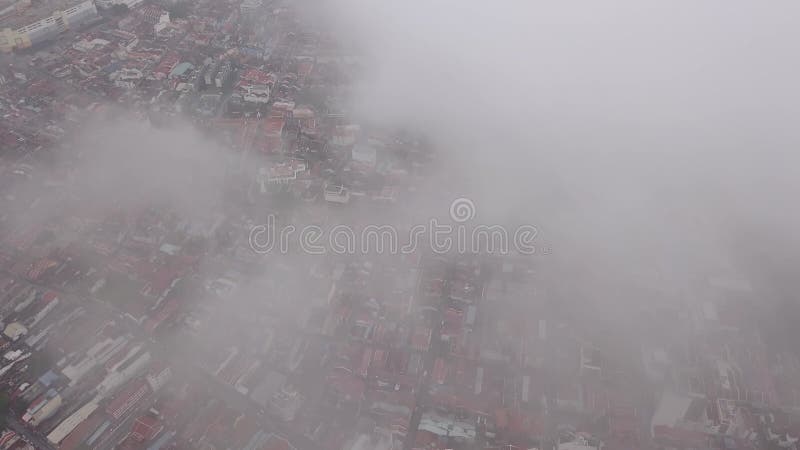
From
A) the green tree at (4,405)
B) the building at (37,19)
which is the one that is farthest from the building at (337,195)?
the building at (37,19)

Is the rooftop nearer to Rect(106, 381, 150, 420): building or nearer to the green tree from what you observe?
the green tree

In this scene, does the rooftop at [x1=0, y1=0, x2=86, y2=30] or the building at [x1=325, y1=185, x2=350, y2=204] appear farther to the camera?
the rooftop at [x1=0, y1=0, x2=86, y2=30]

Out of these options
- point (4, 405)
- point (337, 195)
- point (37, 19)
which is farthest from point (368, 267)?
point (37, 19)

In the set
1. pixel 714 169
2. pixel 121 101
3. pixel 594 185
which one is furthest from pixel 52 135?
pixel 714 169

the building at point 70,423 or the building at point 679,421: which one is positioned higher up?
the building at point 679,421

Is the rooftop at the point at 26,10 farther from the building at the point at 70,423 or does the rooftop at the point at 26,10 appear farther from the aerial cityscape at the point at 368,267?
the building at the point at 70,423

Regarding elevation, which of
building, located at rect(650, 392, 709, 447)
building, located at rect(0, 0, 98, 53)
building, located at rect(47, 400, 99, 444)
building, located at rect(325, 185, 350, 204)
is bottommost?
building, located at rect(47, 400, 99, 444)

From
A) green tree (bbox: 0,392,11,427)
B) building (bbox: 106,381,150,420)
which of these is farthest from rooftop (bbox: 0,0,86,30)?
building (bbox: 106,381,150,420)

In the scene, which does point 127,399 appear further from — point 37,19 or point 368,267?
point 37,19
